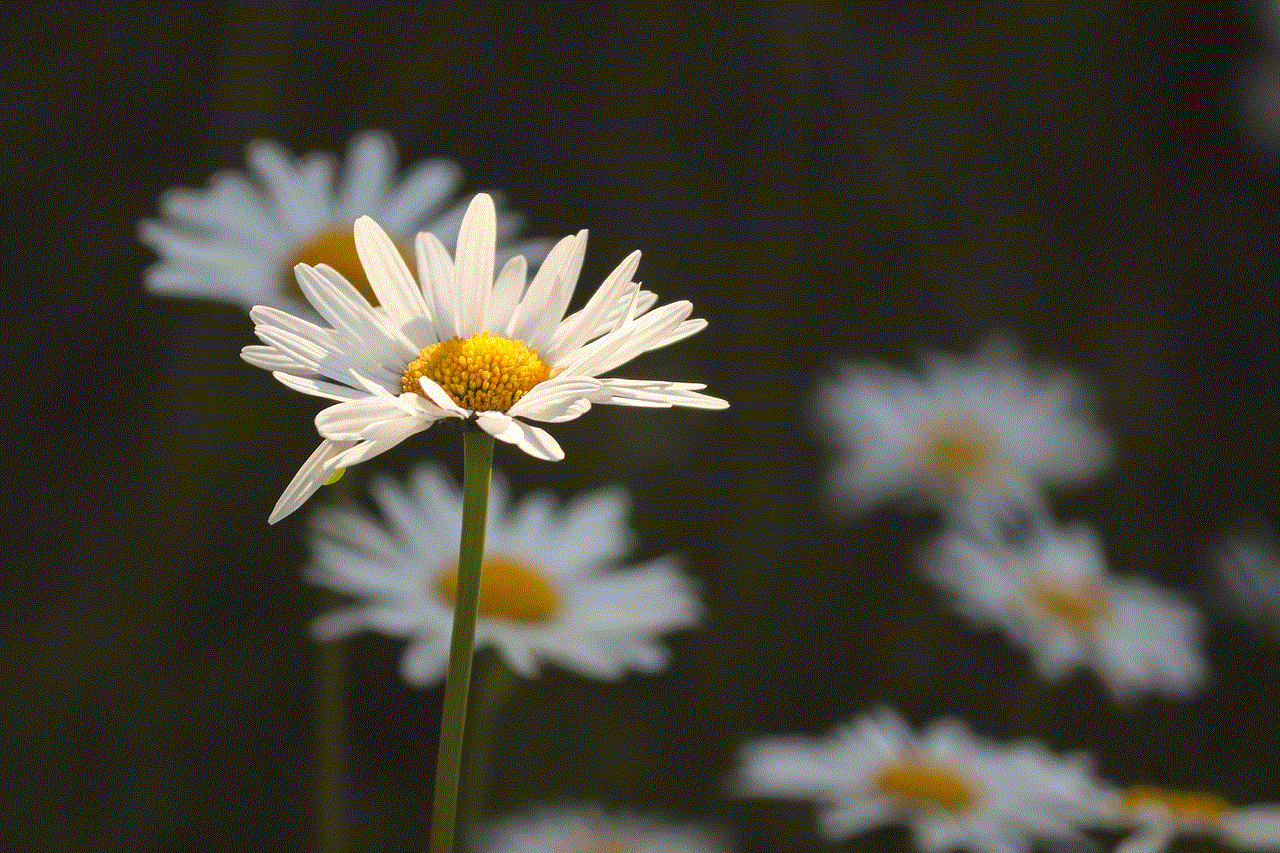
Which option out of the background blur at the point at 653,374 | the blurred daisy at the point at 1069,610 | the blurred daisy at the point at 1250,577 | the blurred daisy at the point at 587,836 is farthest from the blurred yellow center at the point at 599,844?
the blurred daisy at the point at 1250,577

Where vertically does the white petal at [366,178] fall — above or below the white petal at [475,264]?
above

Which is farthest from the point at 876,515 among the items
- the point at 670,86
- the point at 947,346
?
the point at 670,86

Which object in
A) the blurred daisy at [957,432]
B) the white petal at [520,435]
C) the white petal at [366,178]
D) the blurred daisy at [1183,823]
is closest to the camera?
the white petal at [520,435]

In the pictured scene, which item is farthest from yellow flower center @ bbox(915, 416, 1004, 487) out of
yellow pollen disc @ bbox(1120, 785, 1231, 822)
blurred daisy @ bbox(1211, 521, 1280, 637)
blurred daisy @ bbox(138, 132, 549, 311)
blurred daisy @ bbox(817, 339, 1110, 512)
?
blurred daisy @ bbox(138, 132, 549, 311)

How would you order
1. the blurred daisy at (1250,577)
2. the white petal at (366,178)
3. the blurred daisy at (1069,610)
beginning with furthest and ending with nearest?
1. the blurred daisy at (1250,577)
2. the blurred daisy at (1069,610)
3. the white petal at (366,178)

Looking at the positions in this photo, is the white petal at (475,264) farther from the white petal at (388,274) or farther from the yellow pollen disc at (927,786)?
the yellow pollen disc at (927,786)

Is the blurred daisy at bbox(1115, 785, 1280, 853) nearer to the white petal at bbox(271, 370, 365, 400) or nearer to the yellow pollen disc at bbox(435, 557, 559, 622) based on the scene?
the yellow pollen disc at bbox(435, 557, 559, 622)
